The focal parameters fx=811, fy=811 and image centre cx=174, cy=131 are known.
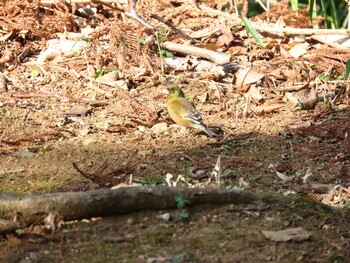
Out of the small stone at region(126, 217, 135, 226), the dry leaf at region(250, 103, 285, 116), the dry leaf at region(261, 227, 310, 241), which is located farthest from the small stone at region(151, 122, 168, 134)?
the dry leaf at region(261, 227, 310, 241)

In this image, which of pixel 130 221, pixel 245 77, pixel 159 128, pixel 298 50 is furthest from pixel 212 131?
pixel 130 221

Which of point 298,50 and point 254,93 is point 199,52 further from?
point 298,50

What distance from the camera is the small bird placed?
18.5ft

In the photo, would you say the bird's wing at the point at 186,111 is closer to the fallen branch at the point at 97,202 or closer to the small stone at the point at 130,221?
the fallen branch at the point at 97,202

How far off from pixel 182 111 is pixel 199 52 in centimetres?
138

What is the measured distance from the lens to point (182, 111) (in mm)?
5758

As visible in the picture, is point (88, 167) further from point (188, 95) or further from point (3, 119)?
point (188, 95)

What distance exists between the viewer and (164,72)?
684 centimetres

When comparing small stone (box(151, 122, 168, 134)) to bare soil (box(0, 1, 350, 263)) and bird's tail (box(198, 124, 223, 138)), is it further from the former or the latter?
bird's tail (box(198, 124, 223, 138))

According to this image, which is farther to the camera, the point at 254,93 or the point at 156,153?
the point at 254,93

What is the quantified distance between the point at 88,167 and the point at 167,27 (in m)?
2.77

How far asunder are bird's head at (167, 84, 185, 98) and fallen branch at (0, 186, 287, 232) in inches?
96.2

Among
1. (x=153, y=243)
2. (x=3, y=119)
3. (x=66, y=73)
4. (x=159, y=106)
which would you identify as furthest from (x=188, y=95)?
(x=153, y=243)

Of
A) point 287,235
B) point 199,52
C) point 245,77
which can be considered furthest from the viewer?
point 199,52
